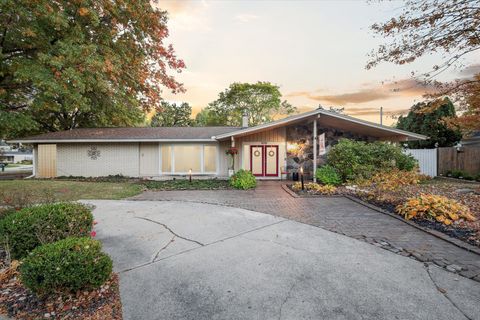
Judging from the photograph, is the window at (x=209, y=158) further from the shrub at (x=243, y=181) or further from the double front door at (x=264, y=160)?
the shrub at (x=243, y=181)

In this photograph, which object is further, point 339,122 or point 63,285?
point 339,122

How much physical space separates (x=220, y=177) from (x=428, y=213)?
10.1 m

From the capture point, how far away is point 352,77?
40.3 feet

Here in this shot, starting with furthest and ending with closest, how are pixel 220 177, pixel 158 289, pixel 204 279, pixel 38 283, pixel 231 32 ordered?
pixel 220 177, pixel 231 32, pixel 204 279, pixel 158 289, pixel 38 283

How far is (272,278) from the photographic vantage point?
2969mm

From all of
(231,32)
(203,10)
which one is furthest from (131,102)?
(231,32)

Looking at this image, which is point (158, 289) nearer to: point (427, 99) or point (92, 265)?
point (92, 265)

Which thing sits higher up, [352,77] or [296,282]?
[352,77]

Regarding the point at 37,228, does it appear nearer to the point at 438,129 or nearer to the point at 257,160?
the point at 257,160

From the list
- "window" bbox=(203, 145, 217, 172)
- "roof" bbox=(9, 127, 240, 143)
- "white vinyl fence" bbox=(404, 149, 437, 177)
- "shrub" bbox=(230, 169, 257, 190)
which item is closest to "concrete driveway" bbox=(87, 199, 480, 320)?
"shrub" bbox=(230, 169, 257, 190)

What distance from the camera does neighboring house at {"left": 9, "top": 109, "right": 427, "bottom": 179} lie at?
13273 millimetres

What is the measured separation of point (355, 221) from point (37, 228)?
581 cm

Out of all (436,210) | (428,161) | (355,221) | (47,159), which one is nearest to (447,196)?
(436,210)

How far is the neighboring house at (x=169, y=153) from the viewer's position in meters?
13.3
